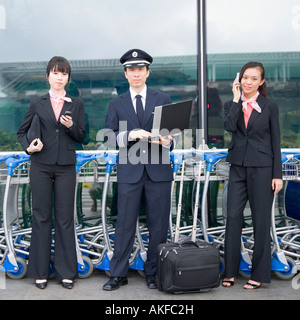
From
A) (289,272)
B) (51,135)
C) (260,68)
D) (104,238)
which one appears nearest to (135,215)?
(104,238)

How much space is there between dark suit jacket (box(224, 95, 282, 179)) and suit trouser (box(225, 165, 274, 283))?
7 centimetres

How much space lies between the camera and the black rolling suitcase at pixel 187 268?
11.5ft

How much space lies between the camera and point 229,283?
3.85 metres

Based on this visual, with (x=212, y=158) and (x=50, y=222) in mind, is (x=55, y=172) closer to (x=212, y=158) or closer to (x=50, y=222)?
(x=50, y=222)

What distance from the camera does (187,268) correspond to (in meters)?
3.49

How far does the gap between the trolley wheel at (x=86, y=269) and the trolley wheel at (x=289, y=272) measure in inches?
59.7

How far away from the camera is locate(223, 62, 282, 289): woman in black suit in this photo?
3725mm

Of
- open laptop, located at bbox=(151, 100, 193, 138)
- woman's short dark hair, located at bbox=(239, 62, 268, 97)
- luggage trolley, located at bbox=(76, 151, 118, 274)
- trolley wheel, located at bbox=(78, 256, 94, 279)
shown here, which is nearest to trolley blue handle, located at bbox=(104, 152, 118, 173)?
luggage trolley, located at bbox=(76, 151, 118, 274)

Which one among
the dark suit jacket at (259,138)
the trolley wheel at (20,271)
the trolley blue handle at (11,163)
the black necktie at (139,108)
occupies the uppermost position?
the black necktie at (139,108)

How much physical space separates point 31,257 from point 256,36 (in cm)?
300

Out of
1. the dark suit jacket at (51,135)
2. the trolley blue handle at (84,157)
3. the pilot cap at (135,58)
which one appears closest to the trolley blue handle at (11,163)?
the dark suit jacket at (51,135)

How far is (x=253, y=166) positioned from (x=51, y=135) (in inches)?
60.3

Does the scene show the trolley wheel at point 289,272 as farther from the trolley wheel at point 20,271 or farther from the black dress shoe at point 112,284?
the trolley wheel at point 20,271
